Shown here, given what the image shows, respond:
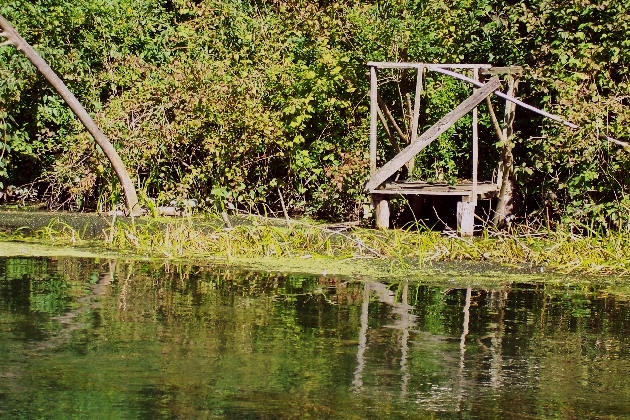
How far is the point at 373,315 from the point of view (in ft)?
30.1

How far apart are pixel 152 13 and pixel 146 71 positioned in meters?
1.22

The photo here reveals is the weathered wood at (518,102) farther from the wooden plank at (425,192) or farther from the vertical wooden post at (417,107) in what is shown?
Answer: the wooden plank at (425,192)

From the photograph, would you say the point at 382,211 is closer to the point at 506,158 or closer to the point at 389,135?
the point at 389,135

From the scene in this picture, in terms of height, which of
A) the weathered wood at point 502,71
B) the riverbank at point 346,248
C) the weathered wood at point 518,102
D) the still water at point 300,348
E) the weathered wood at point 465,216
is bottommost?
the still water at point 300,348

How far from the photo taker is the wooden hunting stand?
1474 centimetres

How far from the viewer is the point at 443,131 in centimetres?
1487

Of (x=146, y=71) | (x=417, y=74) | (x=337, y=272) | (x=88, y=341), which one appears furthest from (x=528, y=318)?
(x=146, y=71)

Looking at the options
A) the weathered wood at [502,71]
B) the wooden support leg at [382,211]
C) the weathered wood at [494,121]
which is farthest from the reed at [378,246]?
the weathered wood at [502,71]

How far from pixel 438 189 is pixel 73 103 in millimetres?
4742

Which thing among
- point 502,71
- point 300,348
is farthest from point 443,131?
point 300,348

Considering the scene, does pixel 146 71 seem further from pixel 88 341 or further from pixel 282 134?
pixel 88 341

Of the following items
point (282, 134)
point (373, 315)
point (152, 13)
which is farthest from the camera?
point (152, 13)

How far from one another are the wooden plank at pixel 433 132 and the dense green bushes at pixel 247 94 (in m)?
0.78

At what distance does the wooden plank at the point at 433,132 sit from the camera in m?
14.6
